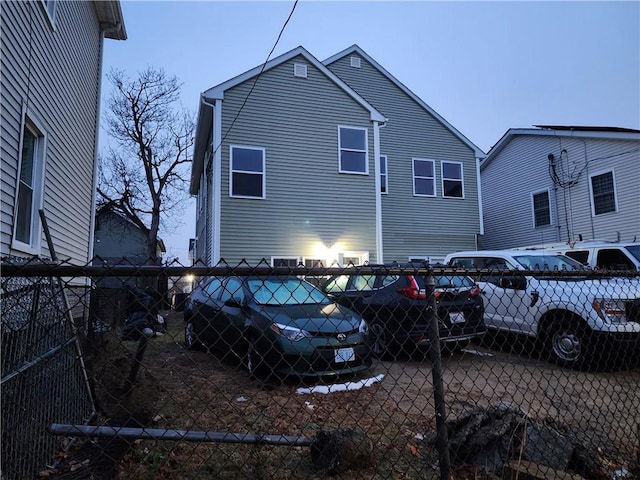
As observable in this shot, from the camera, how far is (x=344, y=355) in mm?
4973

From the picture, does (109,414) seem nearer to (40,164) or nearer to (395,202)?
(40,164)

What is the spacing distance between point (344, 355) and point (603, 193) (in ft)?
47.5

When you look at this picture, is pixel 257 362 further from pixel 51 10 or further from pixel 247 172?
pixel 247 172

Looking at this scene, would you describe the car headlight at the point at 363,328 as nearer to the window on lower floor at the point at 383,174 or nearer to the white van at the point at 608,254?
the white van at the point at 608,254

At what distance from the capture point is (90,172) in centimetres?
1027

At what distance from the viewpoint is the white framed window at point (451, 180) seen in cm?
1581

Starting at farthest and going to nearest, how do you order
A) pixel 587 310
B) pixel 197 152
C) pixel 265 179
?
pixel 197 152
pixel 265 179
pixel 587 310

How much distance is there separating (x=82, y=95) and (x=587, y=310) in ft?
35.8

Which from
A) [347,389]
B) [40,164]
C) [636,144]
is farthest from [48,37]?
[636,144]

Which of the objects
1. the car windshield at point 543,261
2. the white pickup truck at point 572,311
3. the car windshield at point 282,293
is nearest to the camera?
the white pickup truck at point 572,311

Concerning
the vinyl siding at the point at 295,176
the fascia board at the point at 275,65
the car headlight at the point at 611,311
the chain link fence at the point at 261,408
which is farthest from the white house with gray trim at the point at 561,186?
the chain link fence at the point at 261,408

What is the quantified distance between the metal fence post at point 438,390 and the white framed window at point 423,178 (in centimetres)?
1383

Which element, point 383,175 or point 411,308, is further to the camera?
point 383,175

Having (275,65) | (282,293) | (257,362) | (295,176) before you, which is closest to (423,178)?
(295,176)
